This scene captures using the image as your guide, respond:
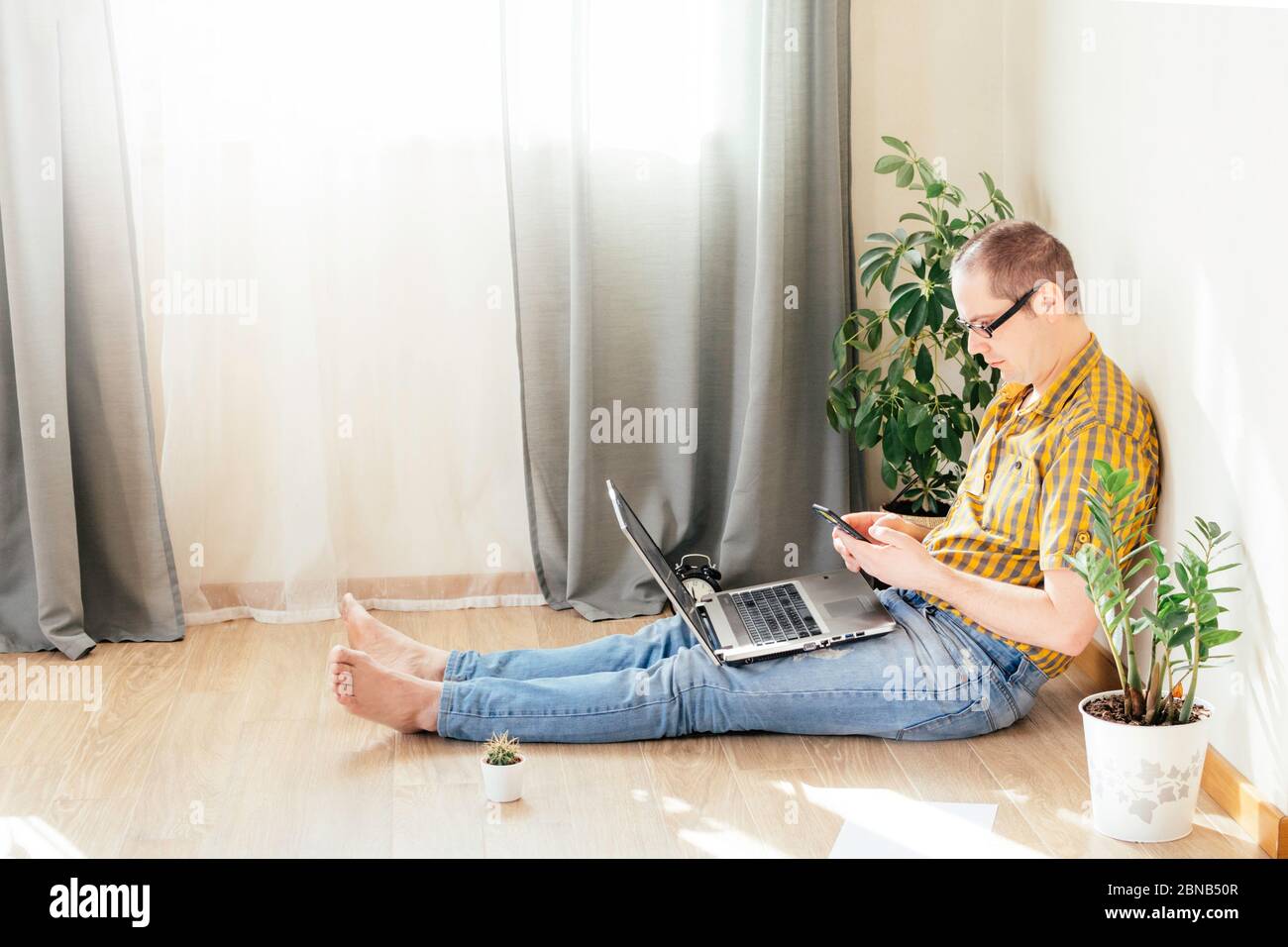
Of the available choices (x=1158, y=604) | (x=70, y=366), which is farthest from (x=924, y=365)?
(x=70, y=366)

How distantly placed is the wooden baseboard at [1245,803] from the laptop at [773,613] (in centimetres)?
54

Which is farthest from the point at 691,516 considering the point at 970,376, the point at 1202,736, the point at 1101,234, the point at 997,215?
the point at 1202,736

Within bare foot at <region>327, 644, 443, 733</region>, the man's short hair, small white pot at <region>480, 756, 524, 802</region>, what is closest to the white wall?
the man's short hair

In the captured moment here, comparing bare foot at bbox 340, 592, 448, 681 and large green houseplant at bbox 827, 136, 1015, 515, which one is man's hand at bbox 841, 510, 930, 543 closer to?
large green houseplant at bbox 827, 136, 1015, 515

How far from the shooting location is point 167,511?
3.04 meters

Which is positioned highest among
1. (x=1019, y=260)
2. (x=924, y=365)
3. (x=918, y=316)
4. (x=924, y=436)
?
(x=1019, y=260)

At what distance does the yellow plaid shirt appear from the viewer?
200 cm

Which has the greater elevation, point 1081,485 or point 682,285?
point 682,285

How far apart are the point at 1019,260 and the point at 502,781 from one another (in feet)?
3.82

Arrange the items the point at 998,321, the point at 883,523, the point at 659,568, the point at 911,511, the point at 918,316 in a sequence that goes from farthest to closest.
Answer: the point at 911,511 < the point at 918,316 < the point at 883,523 < the point at 659,568 < the point at 998,321

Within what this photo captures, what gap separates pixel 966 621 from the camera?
86.4 inches

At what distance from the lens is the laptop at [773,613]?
2.22m

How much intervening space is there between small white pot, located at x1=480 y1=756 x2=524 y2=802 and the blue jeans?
191 millimetres

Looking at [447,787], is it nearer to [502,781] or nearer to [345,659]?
[502,781]
